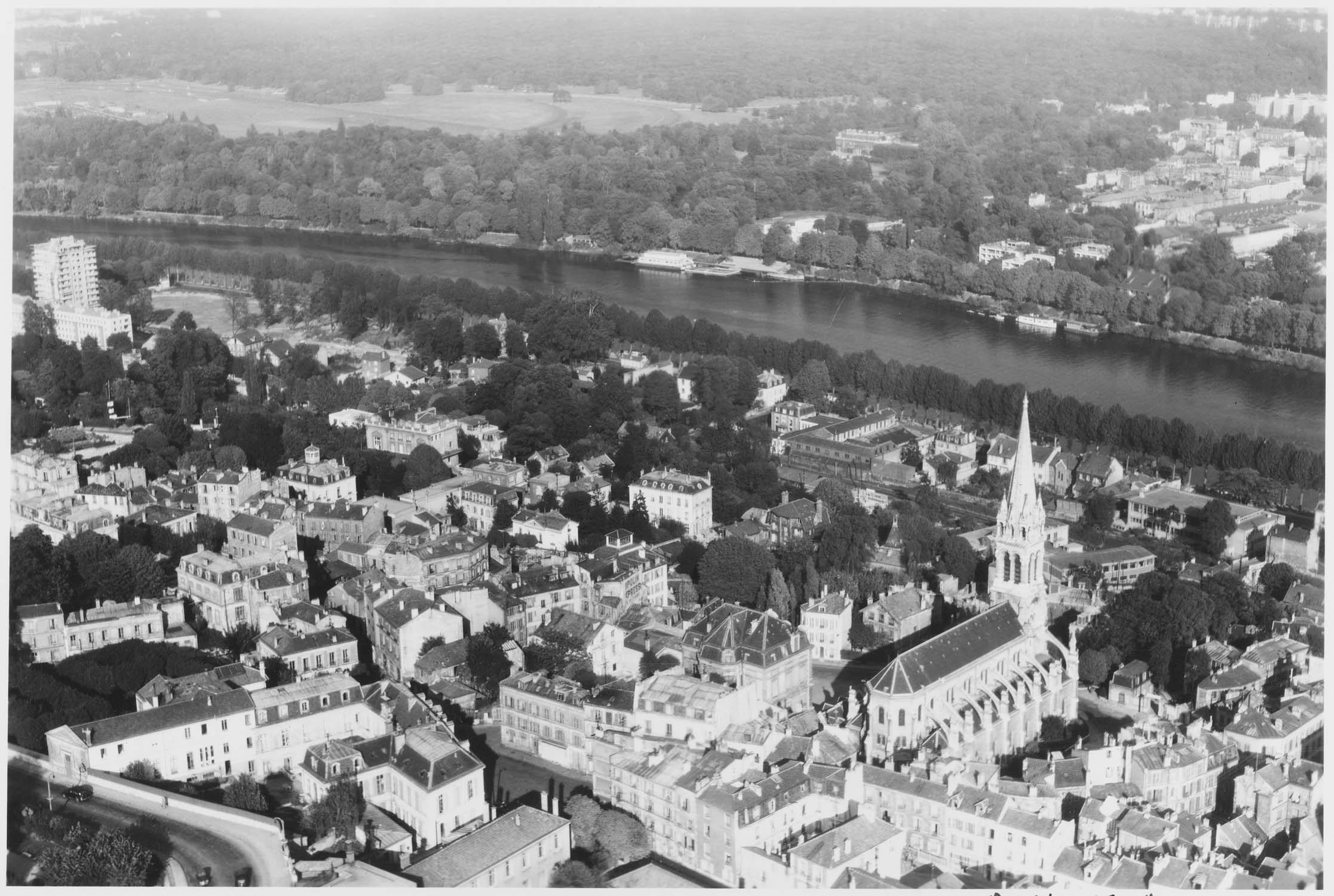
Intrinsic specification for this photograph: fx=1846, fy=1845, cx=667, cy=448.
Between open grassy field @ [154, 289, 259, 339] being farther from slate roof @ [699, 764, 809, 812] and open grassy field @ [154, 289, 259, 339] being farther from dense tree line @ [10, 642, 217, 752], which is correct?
slate roof @ [699, 764, 809, 812]

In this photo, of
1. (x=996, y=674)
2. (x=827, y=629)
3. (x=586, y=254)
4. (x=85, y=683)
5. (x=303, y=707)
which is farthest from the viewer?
(x=586, y=254)

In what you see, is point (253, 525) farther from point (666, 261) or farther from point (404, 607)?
point (666, 261)

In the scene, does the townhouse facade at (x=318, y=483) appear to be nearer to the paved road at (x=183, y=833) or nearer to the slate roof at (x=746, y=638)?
the slate roof at (x=746, y=638)

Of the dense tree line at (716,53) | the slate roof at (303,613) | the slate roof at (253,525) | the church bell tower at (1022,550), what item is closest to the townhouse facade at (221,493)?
the slate roof at (253,525)

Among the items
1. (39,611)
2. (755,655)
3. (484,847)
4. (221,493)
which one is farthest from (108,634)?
(755,655)

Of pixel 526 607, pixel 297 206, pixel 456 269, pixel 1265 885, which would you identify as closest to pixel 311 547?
pixel 526 607

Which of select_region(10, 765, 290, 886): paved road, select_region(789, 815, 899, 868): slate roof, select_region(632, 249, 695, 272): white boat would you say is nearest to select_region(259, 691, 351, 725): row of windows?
select_region(10, 765, 290, 886): paved road

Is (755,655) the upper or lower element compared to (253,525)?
upper

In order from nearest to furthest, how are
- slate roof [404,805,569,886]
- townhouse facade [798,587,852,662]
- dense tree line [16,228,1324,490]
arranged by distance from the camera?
1. slate roof [404,805,569,886]
2. townhouse facade [798,587,852,662]
3. dense tree line [16,228,1324,490]
